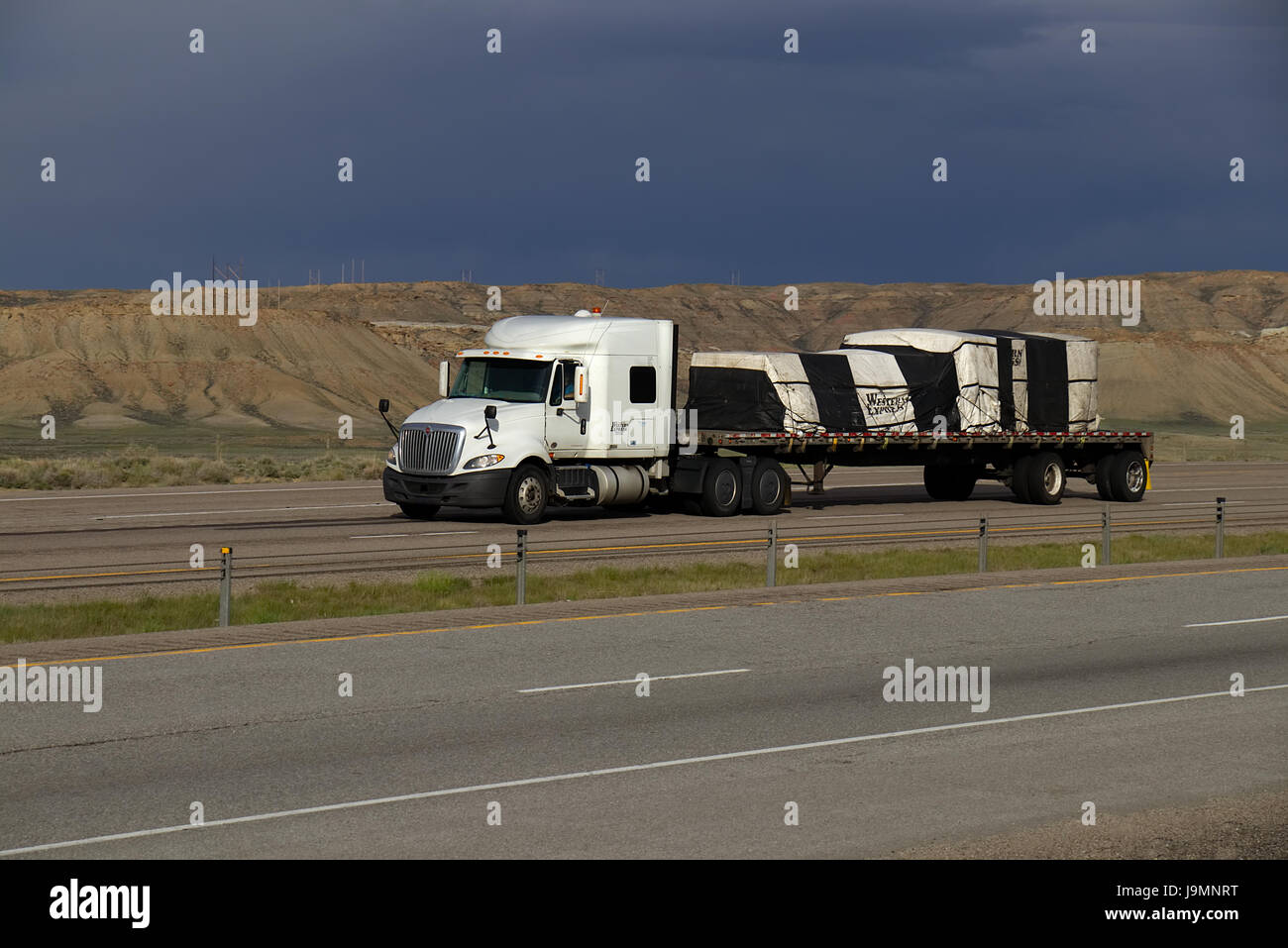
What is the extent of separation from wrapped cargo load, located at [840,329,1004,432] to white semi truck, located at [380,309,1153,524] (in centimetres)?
109

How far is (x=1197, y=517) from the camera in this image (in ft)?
102

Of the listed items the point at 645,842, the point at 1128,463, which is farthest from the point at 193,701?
the point at 1128,463

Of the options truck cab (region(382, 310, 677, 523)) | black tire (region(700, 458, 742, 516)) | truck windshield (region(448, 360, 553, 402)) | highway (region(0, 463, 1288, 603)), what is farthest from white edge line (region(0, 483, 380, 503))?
black tire (region(700, 458, 742, 516))

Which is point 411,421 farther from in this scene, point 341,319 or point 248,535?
point 341,319

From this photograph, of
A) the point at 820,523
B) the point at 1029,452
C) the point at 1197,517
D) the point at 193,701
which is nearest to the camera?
the point at 193,701

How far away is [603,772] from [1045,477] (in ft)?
83.8

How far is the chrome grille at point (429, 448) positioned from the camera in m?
25.2

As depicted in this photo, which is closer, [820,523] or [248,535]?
[248,535]

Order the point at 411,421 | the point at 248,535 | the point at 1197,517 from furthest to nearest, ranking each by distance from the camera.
Answer: the point at 1197,517 → the point at 411,421 → the point at 248,535

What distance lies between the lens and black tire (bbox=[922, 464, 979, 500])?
34822mm

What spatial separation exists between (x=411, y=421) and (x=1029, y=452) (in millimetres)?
14584

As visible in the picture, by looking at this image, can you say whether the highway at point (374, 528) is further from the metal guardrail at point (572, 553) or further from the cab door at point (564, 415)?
the cab door at point (564, 415)

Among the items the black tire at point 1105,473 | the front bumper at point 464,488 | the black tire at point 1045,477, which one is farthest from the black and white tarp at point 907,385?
the front bumper at point 464,488

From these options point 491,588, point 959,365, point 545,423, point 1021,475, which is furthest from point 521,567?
point 1021,475
